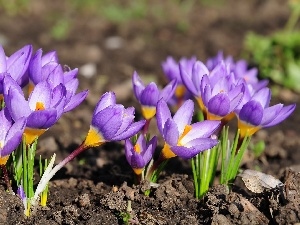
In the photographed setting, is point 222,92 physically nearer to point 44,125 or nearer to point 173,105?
point 44,125

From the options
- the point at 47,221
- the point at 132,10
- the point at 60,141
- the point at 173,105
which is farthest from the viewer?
the point at 132,10

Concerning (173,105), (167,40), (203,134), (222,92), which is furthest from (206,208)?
(167,40)

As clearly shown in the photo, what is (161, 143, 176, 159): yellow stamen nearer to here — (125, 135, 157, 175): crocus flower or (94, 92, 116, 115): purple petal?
(125, 135, 157, 175): crocus flower

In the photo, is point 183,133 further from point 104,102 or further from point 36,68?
point 36,68

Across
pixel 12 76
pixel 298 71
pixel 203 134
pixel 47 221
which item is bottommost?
pixel 298 71

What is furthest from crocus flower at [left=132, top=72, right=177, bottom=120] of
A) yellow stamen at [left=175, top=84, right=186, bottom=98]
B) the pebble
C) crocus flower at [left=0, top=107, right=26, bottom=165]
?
the pebble

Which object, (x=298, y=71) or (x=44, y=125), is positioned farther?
(x=298, y=71)

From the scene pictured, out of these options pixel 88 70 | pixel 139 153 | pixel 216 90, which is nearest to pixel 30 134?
pixel 139 153
